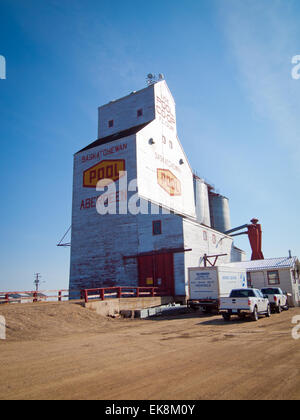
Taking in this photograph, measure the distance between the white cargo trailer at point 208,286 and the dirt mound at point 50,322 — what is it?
24.2 ft

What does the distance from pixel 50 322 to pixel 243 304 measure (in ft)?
35.1

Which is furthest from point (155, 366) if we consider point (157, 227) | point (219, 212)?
point (219, 212)

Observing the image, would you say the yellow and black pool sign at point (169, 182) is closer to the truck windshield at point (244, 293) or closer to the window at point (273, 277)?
the window at point (273, 277)

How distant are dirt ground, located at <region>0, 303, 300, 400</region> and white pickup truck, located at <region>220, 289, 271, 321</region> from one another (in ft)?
12.8

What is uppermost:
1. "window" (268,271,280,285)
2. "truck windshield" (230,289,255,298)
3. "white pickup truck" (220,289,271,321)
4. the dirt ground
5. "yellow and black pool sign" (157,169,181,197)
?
"yellow and black pool sign" (157,169,181,197)

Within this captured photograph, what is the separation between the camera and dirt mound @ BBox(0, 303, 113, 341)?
13172 millimetres

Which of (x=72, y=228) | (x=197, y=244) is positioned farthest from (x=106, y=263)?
(x=197, y=244)

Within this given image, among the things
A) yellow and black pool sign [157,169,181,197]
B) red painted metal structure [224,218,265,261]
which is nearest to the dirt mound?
yellow and black pool sign [157,169,181,197]

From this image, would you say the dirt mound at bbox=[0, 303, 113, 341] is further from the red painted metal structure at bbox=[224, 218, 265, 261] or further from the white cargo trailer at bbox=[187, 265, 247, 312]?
the red painted metal structure at bbox=[224, 218, 265, 261]

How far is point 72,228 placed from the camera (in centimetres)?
3638

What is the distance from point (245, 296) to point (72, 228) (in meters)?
24.3

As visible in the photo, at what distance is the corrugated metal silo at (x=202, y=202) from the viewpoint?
5352 cm

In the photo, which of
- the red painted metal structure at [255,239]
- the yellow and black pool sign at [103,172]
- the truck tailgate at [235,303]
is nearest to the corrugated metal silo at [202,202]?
the red painted metal structure at [255,239]

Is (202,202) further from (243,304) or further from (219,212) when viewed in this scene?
(243,304)
